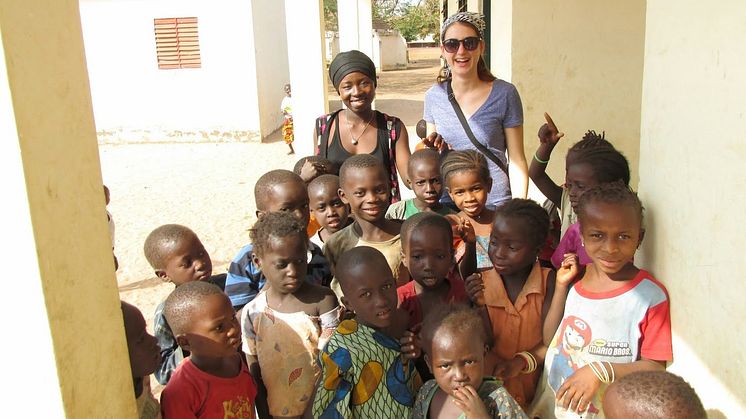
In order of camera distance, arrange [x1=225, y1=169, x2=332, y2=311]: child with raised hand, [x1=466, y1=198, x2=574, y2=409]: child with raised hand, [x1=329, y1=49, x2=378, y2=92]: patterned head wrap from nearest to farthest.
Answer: [x1=466, y1=198, x2=574, y2=409]: child with raised hand → [x1=225, y1=169, x2=332, y2=311]: child with raised hand → [x1=329, y1=49, x2=378, y2=92]: patterned head wrap

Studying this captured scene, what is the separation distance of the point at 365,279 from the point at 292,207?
0.91 m

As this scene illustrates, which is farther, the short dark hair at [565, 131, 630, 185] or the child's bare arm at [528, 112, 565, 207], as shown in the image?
the child's bare arm at [528, 112, 565, 207]

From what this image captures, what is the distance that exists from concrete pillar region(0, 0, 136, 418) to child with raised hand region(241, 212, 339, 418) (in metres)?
0.81

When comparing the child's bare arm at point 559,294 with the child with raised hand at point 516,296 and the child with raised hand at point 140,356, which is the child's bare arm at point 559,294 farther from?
the child with raised hand at point 140,356

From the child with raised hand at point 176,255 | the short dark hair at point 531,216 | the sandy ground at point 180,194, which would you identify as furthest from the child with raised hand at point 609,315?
the sandy ground at point 180,194

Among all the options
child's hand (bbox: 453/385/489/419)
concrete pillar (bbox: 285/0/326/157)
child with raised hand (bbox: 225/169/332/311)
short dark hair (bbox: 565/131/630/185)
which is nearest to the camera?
child's hand (bbox: 453/385/489/419)

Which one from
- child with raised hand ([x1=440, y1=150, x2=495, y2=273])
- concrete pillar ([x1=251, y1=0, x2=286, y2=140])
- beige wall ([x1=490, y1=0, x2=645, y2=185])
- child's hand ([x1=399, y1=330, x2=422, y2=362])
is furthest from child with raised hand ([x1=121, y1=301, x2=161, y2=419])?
concrete pillar ([x1=251, y1=0, x2=286, y2=140])

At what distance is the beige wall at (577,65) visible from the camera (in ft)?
16.1

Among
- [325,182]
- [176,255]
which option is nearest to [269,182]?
[325,182]

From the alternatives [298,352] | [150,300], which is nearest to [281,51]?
[150,300]

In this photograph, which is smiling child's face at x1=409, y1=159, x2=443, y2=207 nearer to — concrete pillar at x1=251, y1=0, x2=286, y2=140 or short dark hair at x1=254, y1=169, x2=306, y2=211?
short dark hair at x1=254, y1=169, x2=306, y2=211

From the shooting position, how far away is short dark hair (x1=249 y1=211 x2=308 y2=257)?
2486 millimetres

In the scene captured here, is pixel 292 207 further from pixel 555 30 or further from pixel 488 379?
pixel 555 30

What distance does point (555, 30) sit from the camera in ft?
16.3
